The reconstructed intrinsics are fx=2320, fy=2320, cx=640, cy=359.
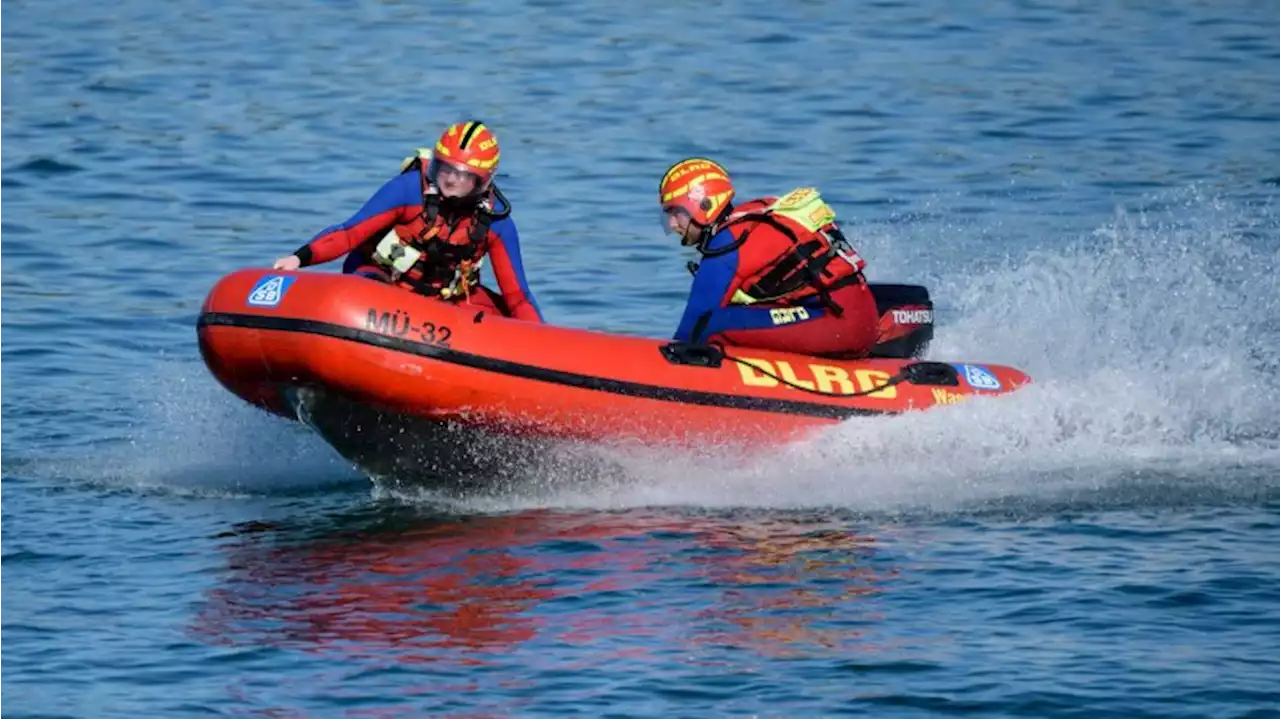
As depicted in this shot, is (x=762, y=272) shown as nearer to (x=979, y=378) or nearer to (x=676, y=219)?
(x=676, y=219)

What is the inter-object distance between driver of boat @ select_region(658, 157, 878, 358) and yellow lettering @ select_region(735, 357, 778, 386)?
0.22 metres

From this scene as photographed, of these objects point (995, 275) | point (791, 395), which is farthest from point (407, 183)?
point (995, 275)

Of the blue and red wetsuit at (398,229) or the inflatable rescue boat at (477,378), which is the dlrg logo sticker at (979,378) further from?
the blue and red wetsuit at (398,229)

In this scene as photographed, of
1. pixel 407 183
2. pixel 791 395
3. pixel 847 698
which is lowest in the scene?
pixel 847 698

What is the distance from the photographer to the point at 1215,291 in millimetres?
13734

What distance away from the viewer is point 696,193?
1022 cm

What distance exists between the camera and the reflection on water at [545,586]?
8.15 m

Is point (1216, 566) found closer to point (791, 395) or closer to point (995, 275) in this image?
point (791, 395)

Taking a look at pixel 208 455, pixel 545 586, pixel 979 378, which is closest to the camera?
pixel 545 586

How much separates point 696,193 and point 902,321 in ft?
4.37

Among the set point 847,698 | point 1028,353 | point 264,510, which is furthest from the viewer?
point 1028,353

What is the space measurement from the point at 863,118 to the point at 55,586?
12.7 meters

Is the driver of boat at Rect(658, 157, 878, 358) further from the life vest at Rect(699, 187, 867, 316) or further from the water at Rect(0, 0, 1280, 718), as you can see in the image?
the water at Rect(0, 0, 1280, 718)

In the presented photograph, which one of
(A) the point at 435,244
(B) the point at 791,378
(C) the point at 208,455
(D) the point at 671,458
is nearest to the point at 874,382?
(B) the point at 791,378
